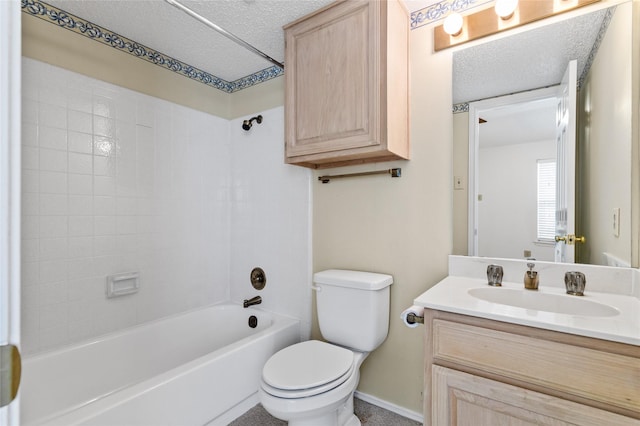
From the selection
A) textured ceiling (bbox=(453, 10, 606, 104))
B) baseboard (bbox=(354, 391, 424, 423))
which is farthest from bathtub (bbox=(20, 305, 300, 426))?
textured ceiling (bbox=(453, 10, 606, 104))

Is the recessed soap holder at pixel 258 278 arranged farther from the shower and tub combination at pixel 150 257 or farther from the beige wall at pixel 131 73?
the beige wall at pixel 131 73

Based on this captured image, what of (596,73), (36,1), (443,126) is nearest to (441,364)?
(443,126)

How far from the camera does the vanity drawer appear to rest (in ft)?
2.85

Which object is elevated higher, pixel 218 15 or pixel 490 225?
pixel 218 15

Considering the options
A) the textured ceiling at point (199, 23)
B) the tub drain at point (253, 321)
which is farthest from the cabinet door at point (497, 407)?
the textured ceiling at point (199, 23)

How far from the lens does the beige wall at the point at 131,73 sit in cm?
166

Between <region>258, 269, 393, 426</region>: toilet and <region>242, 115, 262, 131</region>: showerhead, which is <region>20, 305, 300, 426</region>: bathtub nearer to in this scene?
<region>258, 269, 393, 426</region>: toilet

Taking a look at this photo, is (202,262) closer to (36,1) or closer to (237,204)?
(237,204)

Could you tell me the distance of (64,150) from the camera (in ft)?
5.66

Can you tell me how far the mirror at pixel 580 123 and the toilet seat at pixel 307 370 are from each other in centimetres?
82

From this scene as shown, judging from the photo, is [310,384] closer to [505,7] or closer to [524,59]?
A: [524,59]

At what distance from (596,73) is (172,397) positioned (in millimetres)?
2296

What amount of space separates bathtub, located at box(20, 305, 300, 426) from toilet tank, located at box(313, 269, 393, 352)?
15.8 inches

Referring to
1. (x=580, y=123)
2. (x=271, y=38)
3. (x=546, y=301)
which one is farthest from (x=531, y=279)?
(x=271, y=38)
